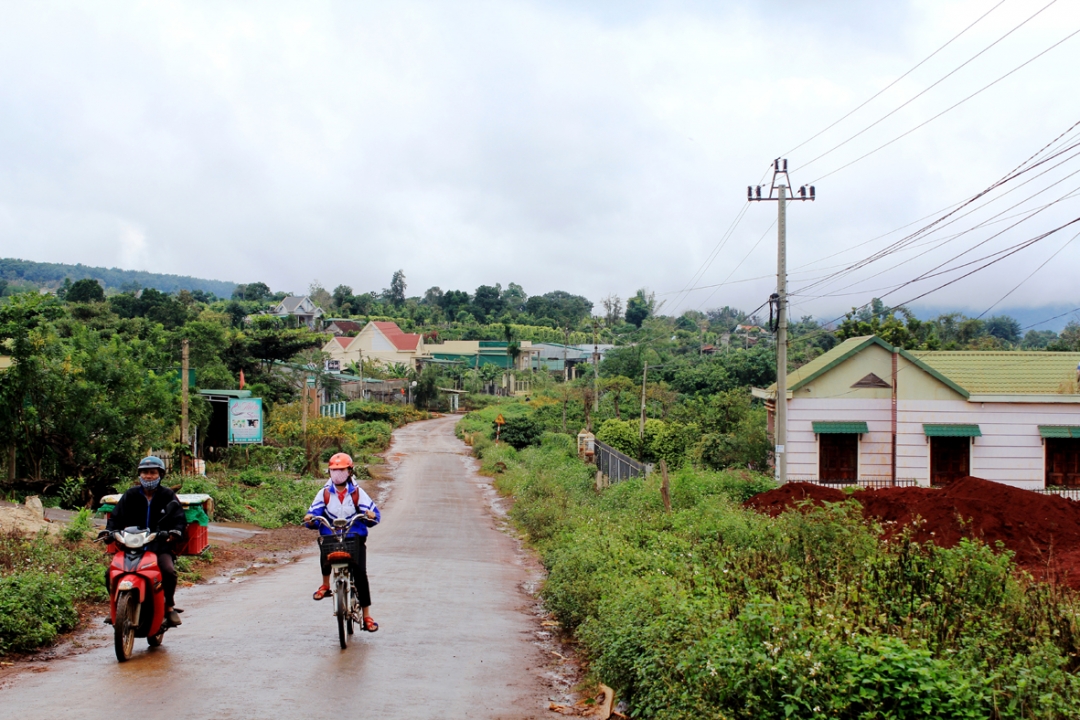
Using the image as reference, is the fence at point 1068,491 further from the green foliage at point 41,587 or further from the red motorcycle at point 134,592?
the red motorcycle at point 134,592

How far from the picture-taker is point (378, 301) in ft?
458

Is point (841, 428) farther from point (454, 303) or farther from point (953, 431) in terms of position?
point (454, 303)

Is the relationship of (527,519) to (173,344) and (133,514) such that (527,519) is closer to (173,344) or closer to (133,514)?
(133,514)

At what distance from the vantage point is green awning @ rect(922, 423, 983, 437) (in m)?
25.9

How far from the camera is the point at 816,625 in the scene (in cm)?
586

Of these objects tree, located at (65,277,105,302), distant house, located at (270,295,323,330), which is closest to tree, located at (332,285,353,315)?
distant house, located at (270,295,323,330)

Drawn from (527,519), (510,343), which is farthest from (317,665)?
(510,343)

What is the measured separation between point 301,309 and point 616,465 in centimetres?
9684

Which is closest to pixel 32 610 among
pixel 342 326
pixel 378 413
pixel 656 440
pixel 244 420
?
pixel 244 420

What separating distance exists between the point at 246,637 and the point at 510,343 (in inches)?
3323

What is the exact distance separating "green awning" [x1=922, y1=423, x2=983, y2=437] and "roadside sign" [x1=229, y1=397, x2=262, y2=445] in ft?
71.3

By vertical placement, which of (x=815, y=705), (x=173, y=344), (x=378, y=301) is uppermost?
(x=378, y=301)

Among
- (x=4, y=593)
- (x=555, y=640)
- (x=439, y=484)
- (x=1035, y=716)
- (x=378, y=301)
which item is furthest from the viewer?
(x=378, y=301)

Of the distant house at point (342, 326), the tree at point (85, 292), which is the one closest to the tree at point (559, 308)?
the distant house at point (342, 326)
